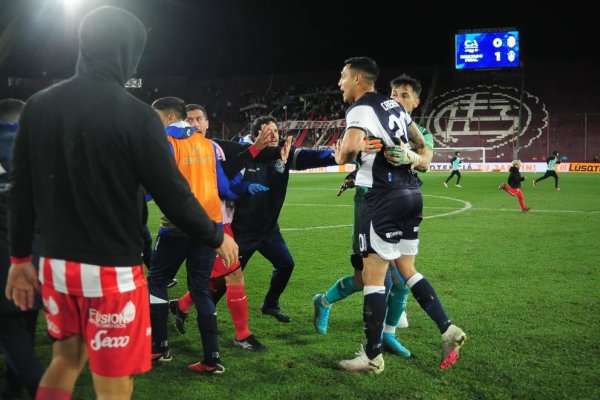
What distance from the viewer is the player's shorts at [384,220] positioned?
4309mm

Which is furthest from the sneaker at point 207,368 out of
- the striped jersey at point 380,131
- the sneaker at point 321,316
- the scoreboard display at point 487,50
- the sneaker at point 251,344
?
the scoreboard display at point 487,50

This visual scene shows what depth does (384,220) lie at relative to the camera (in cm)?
431

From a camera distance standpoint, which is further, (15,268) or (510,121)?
(510,121)

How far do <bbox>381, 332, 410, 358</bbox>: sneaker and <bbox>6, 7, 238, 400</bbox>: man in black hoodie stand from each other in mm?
2715

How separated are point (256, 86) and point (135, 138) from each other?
54144 mm

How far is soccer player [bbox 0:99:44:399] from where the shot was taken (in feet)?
11.3

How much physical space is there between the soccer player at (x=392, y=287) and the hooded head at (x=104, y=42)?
7.81 ft

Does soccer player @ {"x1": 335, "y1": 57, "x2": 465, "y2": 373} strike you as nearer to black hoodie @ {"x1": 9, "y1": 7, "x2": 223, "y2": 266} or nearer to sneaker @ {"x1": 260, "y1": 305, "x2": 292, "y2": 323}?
sneaker @ {"x1": 260, "y1": 305, "x2": 292, "y2": 323}

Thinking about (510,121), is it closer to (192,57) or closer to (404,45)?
(404,45)

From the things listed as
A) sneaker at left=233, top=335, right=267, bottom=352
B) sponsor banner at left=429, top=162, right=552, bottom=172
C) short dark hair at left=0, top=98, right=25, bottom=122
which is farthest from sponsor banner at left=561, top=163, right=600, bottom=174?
short dark hair at left=0, top=98, right=25, bottom=122

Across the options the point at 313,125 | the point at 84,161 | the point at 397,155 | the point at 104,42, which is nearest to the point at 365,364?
the point at 397,155

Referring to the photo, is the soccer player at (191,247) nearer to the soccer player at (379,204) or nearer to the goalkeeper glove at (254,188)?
the goalkeeper glove at (254,188)

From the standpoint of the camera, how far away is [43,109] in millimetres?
2332

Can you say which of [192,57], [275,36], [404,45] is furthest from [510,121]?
[192,57]
